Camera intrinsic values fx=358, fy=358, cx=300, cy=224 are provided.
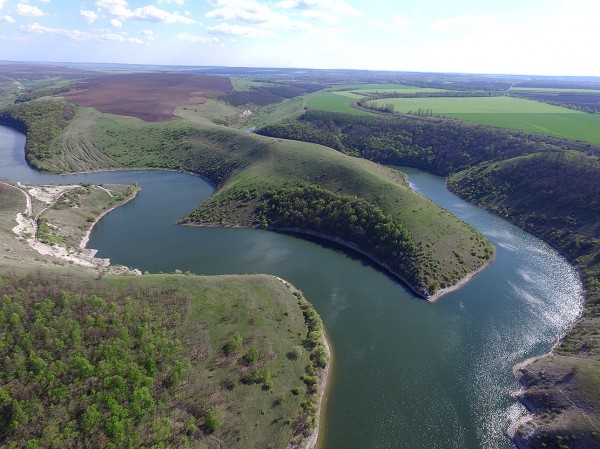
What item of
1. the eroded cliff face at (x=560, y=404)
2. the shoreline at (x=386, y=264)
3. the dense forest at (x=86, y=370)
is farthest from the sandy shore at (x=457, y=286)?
the dense forest at (x=86, y=370)

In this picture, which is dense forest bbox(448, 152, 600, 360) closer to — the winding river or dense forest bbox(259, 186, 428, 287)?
the winding river

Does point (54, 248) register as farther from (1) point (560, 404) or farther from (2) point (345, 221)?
(1) point (560, 404)

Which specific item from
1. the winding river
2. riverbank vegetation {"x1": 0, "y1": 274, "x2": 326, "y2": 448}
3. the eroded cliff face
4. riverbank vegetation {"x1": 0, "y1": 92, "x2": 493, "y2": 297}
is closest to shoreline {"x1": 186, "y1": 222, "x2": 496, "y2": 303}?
riverbank vegetation {"x1": 0, "y1": 92, "x2": 493, "y2": 297}

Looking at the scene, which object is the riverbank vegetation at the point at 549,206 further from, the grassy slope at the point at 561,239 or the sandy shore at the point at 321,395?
the sandy shore at the point at 321,395

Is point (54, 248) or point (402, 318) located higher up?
point (54, 248)

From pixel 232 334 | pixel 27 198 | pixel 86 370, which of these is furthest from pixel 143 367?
pixel 27 198

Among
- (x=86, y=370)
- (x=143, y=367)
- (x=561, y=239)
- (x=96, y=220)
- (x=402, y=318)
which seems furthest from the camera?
(x=96, y=220)

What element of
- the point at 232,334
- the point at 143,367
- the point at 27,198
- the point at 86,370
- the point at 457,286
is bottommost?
the point at 457,286
